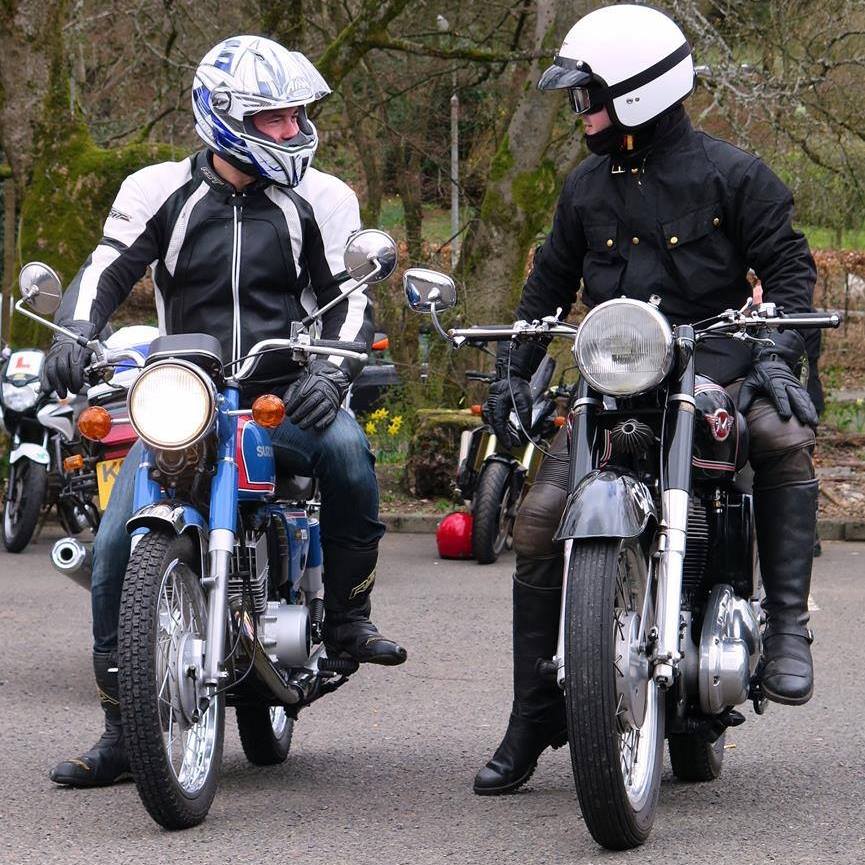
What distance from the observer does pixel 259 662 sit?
4.59 m

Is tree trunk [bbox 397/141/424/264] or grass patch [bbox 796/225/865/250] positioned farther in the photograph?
grass patch [bbox 796/225/865/250]

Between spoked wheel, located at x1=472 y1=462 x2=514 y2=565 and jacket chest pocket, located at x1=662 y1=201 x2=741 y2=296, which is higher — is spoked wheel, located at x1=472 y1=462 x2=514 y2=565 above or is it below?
below

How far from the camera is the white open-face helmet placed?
4.55m

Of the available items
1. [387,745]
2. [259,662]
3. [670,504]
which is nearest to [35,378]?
[387,745]

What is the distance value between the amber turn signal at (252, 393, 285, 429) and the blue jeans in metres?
0.34

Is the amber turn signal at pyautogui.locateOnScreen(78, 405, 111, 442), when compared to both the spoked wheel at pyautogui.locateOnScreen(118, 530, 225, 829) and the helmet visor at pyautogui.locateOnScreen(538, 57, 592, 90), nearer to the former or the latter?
the spoked wheel at pyautogui.locateOnScreen(118, 530, 225, 829)

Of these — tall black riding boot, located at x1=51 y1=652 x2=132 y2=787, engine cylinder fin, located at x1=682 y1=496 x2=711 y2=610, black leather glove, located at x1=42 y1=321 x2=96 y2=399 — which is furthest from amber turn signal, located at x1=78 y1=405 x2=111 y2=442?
engine cylinder fin, located at x1=682 y1=496 x2=711 y2=610

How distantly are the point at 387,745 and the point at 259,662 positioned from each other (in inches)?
44.9

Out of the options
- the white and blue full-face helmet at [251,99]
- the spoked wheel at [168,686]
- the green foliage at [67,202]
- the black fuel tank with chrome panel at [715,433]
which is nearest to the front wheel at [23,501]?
the green foliage at [67,202]

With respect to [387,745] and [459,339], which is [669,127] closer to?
[459,339]

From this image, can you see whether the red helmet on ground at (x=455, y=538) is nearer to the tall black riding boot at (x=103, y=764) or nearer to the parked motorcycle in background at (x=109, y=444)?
the parked motorcycle in background at (x=109, y=444)

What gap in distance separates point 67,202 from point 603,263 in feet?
26.8

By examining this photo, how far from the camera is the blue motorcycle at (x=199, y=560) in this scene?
412cm

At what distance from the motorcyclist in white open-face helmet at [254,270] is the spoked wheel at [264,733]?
33cm
